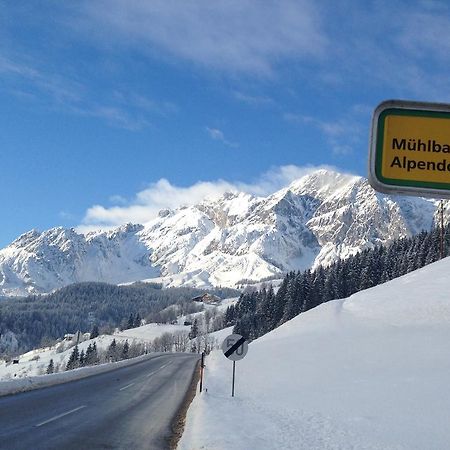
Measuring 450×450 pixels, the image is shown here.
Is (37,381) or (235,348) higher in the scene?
(235,348)

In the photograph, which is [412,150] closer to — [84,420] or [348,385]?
[84,420]

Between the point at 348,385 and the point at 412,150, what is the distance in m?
27.7

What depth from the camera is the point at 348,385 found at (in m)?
28.5

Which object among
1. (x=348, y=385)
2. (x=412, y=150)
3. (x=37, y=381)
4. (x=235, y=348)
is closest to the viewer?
(x=412, y=150)

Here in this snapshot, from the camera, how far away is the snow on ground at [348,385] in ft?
46.4

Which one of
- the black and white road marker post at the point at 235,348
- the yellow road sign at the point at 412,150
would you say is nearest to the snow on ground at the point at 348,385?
the black and white road marker post at the point at 235,348

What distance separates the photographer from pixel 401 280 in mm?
74562

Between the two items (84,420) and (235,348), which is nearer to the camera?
(84,420)

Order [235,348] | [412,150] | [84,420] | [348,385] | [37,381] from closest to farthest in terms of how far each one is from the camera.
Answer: [412,150]
[84,420]
[235,348]
[37,381]
[348,385]

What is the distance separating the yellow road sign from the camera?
114 inches

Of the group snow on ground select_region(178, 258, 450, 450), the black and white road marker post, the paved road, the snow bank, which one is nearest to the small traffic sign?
the black and white road marker post

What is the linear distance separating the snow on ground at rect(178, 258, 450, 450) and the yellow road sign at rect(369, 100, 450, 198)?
30.4 feet

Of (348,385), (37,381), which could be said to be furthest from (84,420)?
(348,385)

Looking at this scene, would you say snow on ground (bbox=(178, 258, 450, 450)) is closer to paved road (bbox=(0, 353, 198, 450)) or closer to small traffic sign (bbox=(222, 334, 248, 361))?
paved road (bbox=(0, 353, 198, 450))
